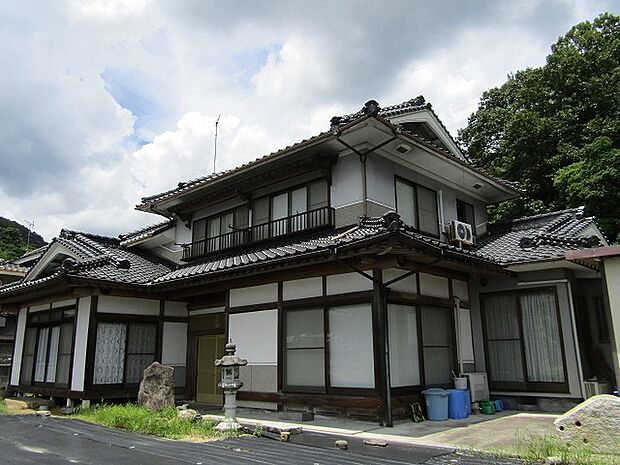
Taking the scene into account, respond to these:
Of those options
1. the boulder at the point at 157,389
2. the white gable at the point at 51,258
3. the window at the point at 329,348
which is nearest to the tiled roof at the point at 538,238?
the window at the point at 329,348

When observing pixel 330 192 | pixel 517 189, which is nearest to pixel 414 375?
pixel 330 192

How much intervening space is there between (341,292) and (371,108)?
3871 millimetres

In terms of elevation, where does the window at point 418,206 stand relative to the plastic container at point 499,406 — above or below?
above

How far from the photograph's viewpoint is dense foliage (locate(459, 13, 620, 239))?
21516mm

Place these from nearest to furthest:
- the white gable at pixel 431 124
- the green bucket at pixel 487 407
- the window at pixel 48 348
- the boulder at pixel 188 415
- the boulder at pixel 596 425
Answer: the boulder at pixel 596 425
the boulder at pixel 188 415
the green bucket at pixel 487 407
the white gable at pixel 431 124
the window at pixel 48 348

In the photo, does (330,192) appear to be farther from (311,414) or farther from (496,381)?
(496,381)

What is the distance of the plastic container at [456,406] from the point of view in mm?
10188

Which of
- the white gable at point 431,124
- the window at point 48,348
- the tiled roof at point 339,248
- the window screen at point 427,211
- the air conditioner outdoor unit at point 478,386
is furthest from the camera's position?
the window at point 48,348

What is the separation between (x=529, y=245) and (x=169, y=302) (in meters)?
10.0

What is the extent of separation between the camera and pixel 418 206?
13094mm

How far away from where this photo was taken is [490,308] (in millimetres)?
12555

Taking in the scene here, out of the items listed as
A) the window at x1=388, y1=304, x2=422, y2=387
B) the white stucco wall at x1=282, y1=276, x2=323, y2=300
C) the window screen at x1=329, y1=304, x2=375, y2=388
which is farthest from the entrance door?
the window at x1=388, y1=304, x2=422, y2=387

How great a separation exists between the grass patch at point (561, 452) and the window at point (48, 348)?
1149 centimetres

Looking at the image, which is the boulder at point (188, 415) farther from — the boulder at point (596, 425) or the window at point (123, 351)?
the boulder at point (596, 425)
